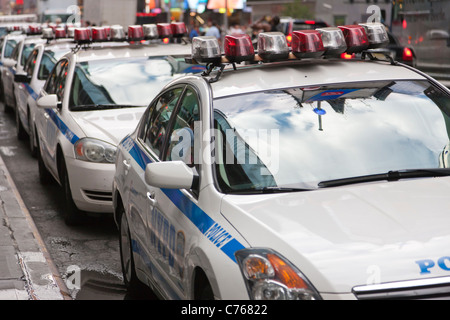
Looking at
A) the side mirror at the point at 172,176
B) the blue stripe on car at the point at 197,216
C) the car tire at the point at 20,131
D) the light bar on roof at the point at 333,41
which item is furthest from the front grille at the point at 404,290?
the car tire at the point at 20,131

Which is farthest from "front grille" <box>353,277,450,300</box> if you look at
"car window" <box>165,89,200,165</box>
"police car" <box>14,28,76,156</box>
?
"police car" <box>14,28,76,156</box>

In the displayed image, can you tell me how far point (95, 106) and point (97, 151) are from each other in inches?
39.0

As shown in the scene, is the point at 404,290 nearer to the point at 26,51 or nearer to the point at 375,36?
A: the point at 375,36

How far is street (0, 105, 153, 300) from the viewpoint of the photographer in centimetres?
596

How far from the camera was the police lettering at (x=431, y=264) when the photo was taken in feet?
10.2

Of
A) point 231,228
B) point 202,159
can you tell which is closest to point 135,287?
point 202,159

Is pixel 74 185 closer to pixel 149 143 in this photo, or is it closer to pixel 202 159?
pixel 149 143

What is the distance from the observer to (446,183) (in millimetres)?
3916

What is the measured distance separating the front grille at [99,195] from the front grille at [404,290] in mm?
4476

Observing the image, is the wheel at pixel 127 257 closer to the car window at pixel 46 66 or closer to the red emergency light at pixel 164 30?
the red emergency light at pixel 164 30

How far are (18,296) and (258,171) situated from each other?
6.64 feet

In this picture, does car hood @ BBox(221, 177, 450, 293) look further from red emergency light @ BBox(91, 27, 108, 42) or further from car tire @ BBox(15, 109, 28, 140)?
car tire @ BBox(15, 109, 28, 140)

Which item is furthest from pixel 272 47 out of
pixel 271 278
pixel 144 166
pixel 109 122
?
pixel 109 122

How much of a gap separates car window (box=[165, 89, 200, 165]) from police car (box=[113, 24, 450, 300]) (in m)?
0.01
